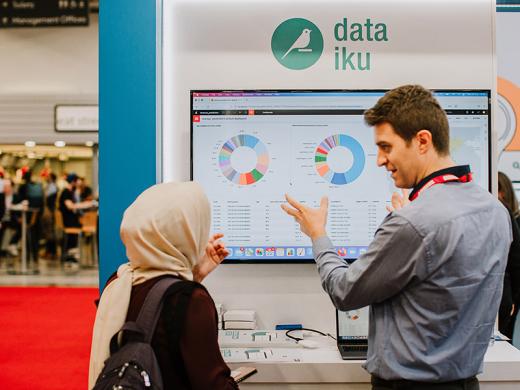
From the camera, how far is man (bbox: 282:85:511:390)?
1.49m

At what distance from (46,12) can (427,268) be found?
23.7 feet

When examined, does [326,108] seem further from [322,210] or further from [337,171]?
[322,210]

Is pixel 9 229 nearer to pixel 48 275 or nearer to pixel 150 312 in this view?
pixel 48 275

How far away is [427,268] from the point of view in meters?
1.48

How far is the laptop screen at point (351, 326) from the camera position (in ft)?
8.46

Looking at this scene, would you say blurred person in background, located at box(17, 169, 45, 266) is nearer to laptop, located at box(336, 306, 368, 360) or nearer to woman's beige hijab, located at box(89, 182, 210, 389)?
laptop, located at box(336, 306, 368, 360)

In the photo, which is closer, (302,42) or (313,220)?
(313,220)

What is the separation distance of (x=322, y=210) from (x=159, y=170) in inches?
43.7

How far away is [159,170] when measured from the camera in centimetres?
270

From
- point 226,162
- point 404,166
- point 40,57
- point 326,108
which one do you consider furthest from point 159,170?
point 40,57

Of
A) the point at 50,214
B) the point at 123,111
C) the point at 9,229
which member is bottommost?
the point at 9,229

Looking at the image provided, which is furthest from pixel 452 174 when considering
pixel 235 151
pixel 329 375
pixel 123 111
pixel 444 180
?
pixel 123 111

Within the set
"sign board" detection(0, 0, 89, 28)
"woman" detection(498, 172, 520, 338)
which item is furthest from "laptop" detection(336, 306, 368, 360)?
"sign board" detection(0, 0, 89, 28)

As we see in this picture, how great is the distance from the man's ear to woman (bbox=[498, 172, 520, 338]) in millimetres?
2474
